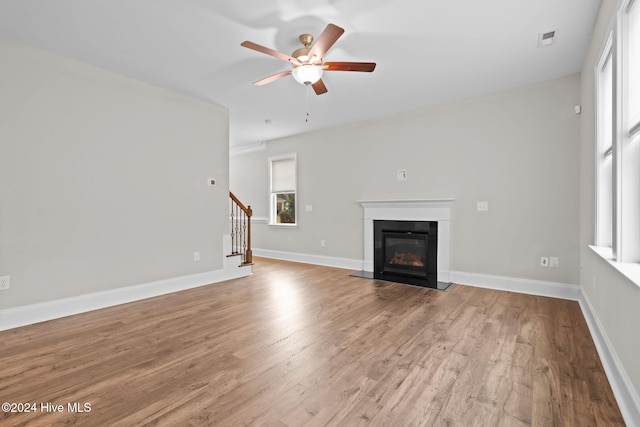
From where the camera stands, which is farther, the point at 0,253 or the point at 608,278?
the point at 0,253

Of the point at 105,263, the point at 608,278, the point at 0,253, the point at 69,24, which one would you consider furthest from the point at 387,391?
the point at 69,24

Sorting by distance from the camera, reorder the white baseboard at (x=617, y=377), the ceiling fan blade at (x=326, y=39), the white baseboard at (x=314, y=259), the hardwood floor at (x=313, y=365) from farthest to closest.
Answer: the white baseboard at (x=314, y=259)
the ceiling fan blade at (x=326, y=39)
the hardwood floor at (x=313, y=365)
the white baseboard at (x=617, y=377)

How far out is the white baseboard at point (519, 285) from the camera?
3602mm

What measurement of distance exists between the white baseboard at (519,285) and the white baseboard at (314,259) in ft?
5.62

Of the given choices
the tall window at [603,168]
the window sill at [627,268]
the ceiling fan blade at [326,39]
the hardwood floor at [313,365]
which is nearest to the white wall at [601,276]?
the window sill at [627,268]

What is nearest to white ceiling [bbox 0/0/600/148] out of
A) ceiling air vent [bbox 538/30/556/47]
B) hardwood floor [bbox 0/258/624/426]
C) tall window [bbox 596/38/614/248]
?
ceiling air vent [bbox 538/30/556/47]

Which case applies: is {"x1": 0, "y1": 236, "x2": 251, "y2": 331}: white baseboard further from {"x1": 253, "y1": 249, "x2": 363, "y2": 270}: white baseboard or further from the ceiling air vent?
the ceiling air vent

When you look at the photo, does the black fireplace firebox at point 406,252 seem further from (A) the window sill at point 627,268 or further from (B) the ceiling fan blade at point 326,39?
(B) the ceiling fan blade at point 326,39

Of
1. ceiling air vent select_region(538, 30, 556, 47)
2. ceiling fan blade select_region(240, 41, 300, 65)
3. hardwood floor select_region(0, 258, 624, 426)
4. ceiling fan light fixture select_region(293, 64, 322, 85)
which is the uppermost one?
ceiling air vent select_region(538, 30, 556, 47)

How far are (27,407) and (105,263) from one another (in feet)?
6.64

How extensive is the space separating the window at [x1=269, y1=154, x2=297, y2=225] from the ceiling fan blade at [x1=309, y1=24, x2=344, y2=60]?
3770 mm

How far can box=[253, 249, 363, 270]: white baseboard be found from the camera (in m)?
5.45

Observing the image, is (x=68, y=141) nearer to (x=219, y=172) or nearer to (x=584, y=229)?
(x=219, y=172)

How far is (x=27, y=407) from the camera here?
1.66 meters
